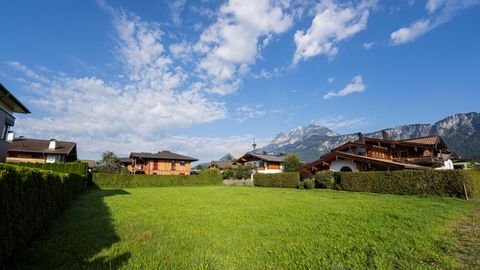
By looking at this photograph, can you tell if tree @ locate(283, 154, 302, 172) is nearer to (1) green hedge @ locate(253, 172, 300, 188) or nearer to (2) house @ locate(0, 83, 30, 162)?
(1) green hedge @ locate(253, 172, 300, 188)

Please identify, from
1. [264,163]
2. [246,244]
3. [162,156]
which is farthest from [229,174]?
[246,244]

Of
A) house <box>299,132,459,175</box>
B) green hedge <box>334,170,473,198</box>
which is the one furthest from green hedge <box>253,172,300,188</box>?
green hedge <box>334,170,473,198</box>

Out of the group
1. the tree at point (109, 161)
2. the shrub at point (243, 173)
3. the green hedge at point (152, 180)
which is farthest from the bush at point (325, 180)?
the tree at point (109, 161)

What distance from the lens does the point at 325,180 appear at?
23.4 m

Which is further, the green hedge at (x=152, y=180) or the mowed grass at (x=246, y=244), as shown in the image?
the green hedge at (x=152, y=180)

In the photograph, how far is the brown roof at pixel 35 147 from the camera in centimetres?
3559

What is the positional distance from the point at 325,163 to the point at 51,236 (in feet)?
90.0

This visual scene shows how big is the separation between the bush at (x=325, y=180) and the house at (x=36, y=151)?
121ft

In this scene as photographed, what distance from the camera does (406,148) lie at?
32.2 meters

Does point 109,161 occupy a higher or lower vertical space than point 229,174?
higher

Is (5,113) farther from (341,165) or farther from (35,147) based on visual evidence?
(35,147)

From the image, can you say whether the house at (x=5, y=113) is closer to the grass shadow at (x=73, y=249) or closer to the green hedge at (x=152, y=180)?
the grass shadow at (x=73, y=249)

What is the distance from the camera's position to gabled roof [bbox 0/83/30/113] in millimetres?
11281

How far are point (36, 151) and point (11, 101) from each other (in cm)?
3004
